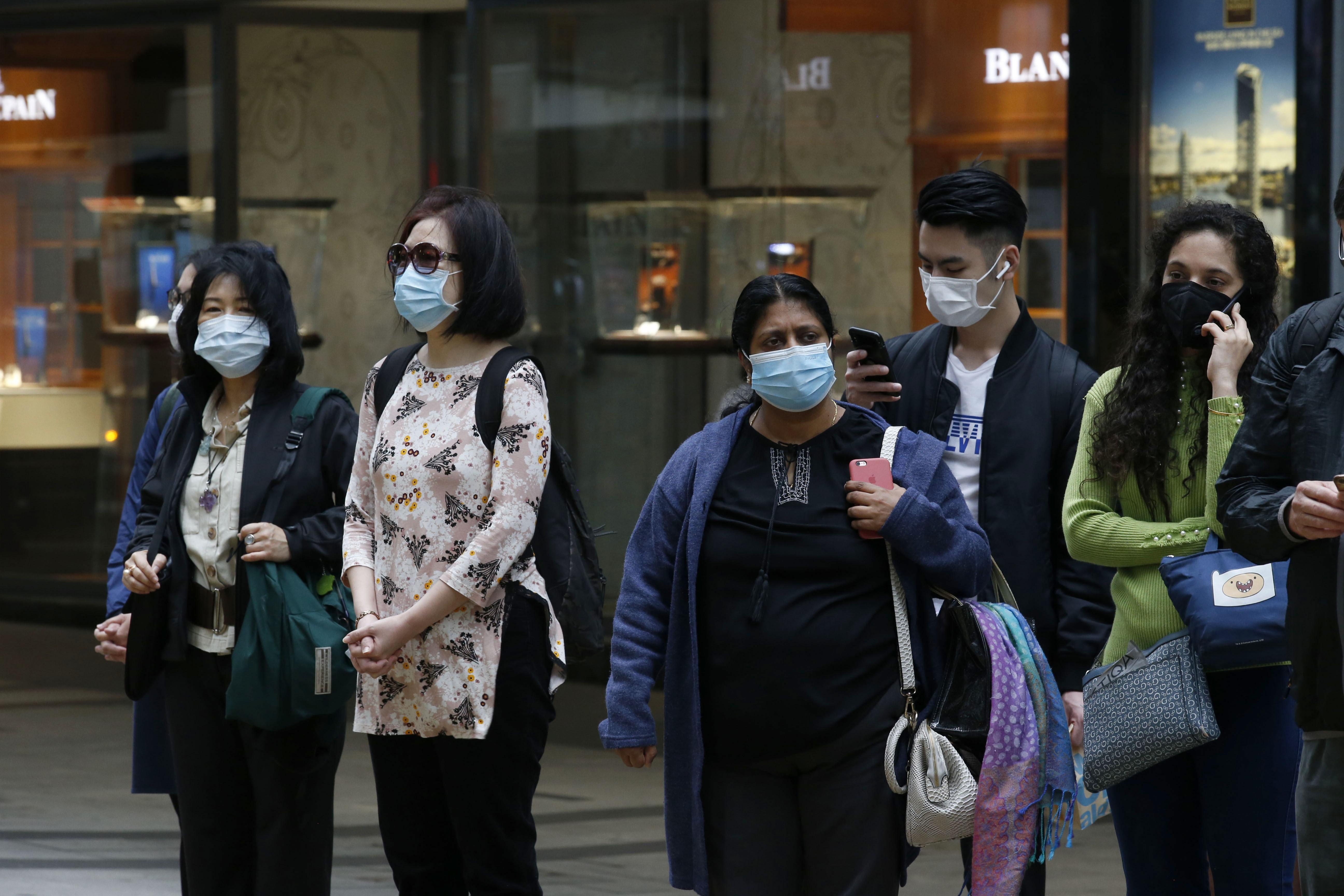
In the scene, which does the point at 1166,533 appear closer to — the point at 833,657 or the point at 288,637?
the point at 833,657

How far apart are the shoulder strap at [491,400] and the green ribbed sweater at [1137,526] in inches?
52.6

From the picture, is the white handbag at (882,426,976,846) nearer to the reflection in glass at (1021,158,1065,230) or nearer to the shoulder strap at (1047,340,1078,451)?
the shoulder strap at (1047,340,1078,451)

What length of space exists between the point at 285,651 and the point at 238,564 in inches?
11.5

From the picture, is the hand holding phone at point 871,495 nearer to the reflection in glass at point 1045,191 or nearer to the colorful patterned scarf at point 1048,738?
the colorful patterned scarf at point 1048,738

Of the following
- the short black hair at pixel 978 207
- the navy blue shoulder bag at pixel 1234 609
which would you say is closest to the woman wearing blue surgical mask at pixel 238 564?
the short black hair at pixel 978 207

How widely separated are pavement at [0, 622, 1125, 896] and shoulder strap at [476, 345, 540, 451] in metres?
2.26

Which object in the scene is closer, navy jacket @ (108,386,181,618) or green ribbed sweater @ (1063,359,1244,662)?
green ribbed sweater @ (1063,359,1244,662)

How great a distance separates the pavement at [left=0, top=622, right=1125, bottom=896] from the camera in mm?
6047

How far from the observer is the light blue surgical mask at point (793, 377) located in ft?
11.9

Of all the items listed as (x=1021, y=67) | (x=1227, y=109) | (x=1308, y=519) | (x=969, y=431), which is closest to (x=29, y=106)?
(x=1021, y=67)

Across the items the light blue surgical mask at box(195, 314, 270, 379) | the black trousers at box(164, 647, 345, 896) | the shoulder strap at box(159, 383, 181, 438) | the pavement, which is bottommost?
the pavement

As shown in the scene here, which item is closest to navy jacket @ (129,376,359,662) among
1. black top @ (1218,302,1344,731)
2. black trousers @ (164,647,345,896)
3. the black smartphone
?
black trousers @ (164,647,345,896)

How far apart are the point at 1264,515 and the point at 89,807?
5.36 metres

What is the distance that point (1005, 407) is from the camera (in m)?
4.14
